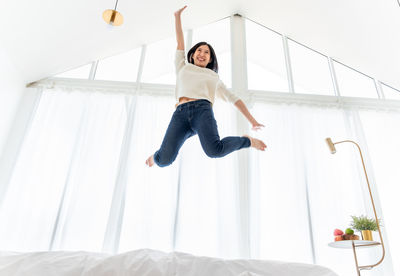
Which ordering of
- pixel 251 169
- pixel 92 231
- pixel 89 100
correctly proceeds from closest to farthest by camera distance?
pixel 92 231 → pixel 251 169 → pixel 89 100

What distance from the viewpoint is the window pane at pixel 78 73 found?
372cm

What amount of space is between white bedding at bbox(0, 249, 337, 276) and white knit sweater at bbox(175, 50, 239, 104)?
3.67 ft

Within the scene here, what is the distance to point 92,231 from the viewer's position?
2898mm

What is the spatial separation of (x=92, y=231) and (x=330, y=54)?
12.0 ft

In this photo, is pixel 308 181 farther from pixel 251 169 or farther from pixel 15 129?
pixel 15 129

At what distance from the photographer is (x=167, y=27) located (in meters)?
3.75

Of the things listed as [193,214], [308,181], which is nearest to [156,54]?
[193,214]

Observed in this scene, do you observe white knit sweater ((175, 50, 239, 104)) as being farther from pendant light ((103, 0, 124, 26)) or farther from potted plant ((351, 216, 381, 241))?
potted plant ((351, 216, 381, 241))

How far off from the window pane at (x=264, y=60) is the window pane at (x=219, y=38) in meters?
0.27

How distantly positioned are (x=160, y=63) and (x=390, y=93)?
3087 millimetres

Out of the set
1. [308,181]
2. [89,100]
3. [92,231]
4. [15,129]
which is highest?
[89,100]

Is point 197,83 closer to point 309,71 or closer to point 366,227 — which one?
point 366,227

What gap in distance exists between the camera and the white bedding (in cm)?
123

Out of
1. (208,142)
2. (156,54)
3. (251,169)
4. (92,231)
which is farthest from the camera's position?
(156,54)
